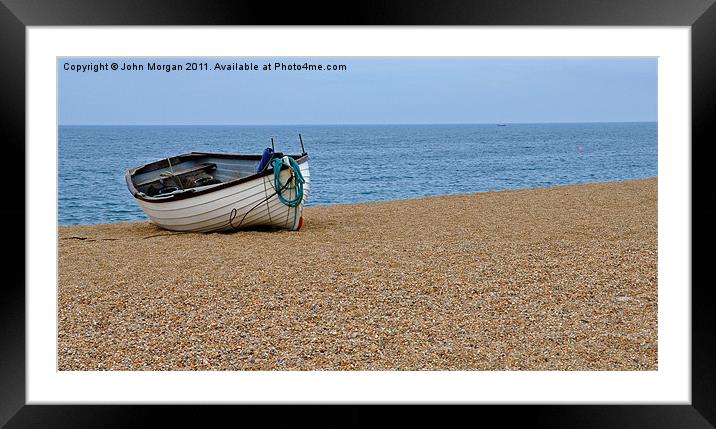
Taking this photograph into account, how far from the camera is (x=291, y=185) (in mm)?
10062

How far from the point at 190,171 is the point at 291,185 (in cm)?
253

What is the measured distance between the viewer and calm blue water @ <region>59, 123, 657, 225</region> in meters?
25.2

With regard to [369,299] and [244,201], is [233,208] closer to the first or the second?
[244,201]

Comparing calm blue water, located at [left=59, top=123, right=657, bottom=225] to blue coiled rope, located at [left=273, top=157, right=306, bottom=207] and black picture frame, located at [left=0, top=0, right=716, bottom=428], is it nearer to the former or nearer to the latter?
blue coiled rope, located at [left=273, top=157, right=306, bottom=207]

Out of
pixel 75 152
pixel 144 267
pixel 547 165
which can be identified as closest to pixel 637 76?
pixel 547 165

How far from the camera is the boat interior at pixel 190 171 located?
456 inches
